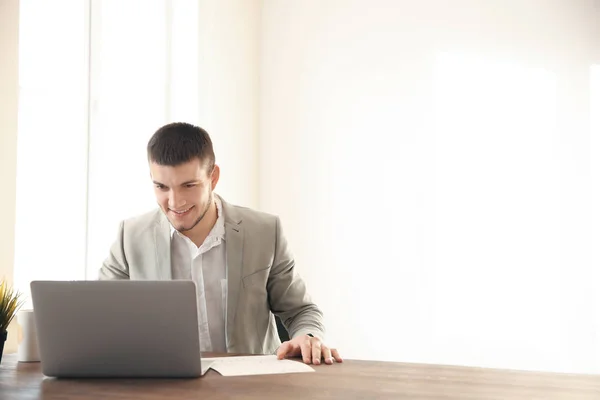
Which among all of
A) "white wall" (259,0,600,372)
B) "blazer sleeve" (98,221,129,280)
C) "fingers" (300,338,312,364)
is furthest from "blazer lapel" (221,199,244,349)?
"white wall" (259,0,600,372)

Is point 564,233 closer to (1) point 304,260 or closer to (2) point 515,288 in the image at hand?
(2) point 515,288

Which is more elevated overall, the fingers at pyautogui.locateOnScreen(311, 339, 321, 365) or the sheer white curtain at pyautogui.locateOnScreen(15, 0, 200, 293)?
the sheer white curtain at pyautogui.locateOnScreen(15, 0, 200, 293)

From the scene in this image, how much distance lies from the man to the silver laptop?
0.65 m

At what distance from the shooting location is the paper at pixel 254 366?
1682 mm

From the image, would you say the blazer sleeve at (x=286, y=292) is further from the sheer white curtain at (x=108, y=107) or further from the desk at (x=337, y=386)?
the sheer white curtain at (x=108, y=107)

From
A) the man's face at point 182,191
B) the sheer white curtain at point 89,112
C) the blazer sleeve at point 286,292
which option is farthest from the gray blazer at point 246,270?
the sheer white curtain at point 89,112

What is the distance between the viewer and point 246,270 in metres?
2.35

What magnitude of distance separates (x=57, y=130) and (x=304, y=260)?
1910 millimetres

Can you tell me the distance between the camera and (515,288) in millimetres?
4055

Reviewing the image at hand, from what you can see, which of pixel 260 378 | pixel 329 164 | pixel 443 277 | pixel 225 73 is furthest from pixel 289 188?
pixel 260 378

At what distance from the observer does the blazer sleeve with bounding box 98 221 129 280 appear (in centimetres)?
239

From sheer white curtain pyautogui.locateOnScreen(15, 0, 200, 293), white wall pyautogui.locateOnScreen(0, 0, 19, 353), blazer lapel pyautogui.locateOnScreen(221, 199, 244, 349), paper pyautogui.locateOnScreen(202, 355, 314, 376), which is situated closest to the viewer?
paper pyautogui.locateOnScreen(202, 355, 314, 376)

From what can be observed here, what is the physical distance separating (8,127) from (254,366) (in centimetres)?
136

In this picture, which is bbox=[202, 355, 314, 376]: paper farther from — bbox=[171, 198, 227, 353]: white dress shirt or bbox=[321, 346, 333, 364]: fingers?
bbox=[171, 198, 227, 353]: white dress shirt
